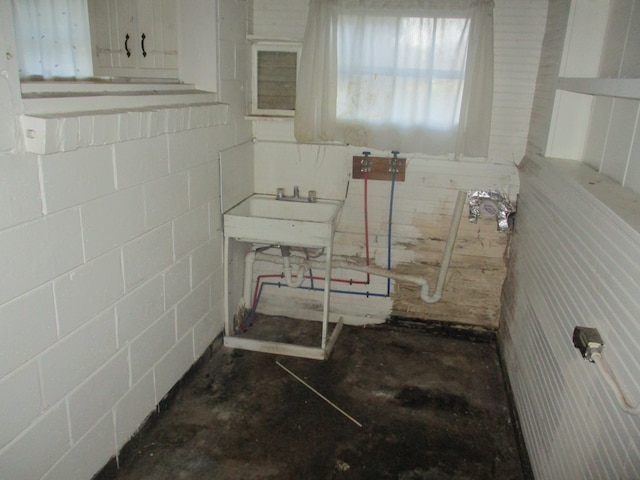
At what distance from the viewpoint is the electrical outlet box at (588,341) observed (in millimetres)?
1411

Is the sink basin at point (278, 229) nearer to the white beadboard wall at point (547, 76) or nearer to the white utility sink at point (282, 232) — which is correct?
the white utility sink at point (282, 232)

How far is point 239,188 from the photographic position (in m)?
3.10

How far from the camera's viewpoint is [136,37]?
2641mm

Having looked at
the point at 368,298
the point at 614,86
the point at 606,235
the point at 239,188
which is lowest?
the point at 368,298

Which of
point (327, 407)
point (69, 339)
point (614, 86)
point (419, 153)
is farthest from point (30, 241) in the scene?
point (419, 153)

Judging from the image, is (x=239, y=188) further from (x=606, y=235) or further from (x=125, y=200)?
(x=606, y=235)

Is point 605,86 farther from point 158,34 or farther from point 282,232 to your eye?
point 158,34

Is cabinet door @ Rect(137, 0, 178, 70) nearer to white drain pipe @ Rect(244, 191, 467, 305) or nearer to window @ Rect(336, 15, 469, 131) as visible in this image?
window @ Rect(336, 15, 469, 131)

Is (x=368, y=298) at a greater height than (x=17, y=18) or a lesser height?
lesser

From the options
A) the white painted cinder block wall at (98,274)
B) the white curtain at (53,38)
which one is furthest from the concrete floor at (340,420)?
the white curtain at (53,38)

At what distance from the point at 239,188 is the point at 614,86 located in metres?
2.08

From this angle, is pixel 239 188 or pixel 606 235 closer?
pixel 606 235

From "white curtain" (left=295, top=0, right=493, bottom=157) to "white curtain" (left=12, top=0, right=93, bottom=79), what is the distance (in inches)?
→ 48.9

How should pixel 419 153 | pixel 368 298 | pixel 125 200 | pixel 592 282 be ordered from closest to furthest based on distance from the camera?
pixel 592 282
pixel 125 200
pixel 419 153
pixel 368 298
